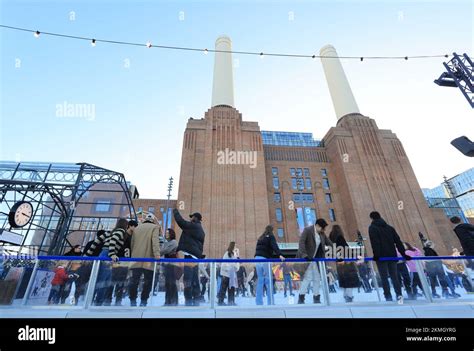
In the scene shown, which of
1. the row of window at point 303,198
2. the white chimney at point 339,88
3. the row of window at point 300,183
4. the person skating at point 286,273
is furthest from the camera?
the white chimney at point 339,88

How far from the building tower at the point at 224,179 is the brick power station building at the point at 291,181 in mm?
106

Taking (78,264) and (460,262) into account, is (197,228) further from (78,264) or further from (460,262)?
(460,262)

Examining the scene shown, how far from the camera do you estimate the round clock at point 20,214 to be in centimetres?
1022

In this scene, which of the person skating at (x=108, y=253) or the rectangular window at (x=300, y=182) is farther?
the rectangular window at (x=300, y=182)

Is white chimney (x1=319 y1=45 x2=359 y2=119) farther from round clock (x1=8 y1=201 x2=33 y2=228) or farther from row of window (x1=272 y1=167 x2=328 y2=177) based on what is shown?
round clock (x1=8 y1=201 x2=33 y2=228)

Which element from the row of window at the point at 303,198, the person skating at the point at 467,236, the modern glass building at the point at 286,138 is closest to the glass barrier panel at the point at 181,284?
the person skating at the point at 467,236

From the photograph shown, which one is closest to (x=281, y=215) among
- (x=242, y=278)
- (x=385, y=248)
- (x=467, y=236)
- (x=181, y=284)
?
(x=467, y=236)

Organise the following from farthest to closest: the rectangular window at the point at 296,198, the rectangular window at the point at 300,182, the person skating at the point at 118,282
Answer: the rectangular window at the point at 300,182, the rectangular window at the point at 296,198, the person skating at the point at 118,282

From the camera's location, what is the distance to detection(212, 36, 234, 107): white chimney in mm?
36853

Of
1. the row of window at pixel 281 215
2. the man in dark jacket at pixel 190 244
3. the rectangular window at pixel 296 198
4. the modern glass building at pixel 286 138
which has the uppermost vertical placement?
the modern glass building at pixel 286 138

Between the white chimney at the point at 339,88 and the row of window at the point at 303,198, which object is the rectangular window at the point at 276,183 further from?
the white chimney at the point at 339,88

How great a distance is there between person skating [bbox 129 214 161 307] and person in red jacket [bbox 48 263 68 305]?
1.30 metres

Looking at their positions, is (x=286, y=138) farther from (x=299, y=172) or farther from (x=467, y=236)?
(x=467, y=236)
